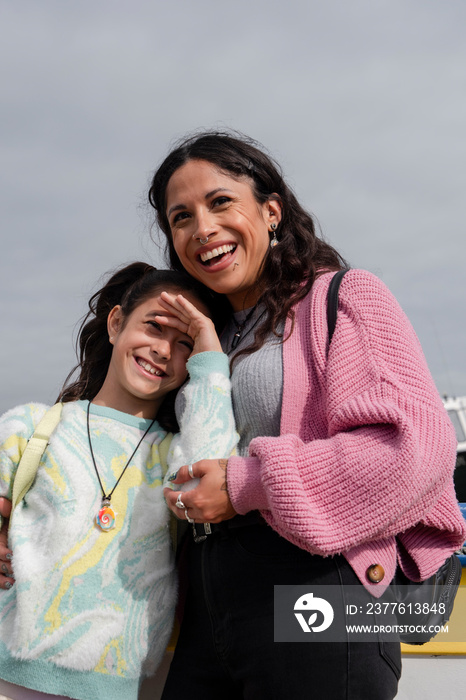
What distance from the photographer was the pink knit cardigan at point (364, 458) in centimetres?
148

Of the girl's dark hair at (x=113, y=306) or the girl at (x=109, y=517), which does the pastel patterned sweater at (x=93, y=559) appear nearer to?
the girl at (x=109, y=517)

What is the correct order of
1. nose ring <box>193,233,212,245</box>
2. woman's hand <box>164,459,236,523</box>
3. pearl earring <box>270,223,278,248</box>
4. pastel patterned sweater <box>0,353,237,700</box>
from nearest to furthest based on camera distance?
woman's hand <box>164,459,236,523</box>, pastel patterned sweater <box>0,353,237,700</box>, nose ring <box>193,233,212,245</box>, pearl earring <box>270,223,278,248</box>

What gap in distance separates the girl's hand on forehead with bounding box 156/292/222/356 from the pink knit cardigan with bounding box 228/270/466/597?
Result: 0.50m

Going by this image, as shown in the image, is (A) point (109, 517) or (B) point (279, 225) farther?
(B) point (279, 225)

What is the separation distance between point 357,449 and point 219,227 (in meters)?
Result: 1.16

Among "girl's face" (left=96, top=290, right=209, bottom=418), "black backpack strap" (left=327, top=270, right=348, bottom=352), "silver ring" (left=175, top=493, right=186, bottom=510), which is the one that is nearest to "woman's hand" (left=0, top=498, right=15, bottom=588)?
"girl's face" (left=96, top=290, right=209, bottom=418)

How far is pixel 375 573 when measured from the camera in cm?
155

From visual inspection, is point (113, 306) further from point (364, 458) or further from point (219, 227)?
point (364, 458)

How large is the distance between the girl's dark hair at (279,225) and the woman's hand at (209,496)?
507 millimetres

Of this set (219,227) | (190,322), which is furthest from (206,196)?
(190,322)

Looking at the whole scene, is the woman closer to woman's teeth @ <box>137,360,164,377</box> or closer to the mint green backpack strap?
woman's teeth @ <box>137,360,164,377</box>

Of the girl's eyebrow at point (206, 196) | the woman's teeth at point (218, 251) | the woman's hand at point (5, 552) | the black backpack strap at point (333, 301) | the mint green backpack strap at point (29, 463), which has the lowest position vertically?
the woman's hand at point (5, 552)

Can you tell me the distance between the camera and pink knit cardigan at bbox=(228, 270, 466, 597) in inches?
58.1

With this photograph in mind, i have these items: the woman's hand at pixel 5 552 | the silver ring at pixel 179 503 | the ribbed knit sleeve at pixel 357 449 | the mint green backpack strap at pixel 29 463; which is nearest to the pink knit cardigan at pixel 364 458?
the ribbed knit sleeve at pixel 357 449
